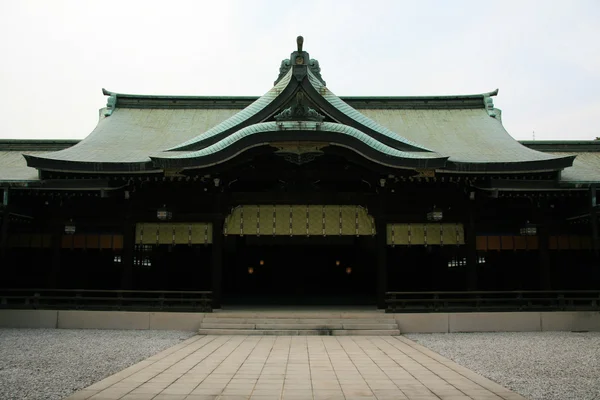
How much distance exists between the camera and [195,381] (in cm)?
895

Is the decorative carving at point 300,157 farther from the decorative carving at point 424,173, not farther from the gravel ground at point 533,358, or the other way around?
the gravel ground at point 533,358

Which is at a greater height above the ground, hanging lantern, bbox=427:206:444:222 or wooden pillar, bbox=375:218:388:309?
hanging lantern, bbox=427:206:444:222

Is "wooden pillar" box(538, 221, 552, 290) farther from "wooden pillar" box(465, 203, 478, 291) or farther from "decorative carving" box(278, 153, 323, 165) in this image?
"decorative carving" box(278, 153, 323, 165)

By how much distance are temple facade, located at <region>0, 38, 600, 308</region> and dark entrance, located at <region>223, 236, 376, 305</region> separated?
125 inches

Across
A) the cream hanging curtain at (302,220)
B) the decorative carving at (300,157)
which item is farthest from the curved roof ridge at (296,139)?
the cream hanging curtain at (302,220)

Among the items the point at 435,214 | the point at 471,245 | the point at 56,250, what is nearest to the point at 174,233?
the point at 56,250

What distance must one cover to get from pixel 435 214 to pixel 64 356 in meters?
11.6

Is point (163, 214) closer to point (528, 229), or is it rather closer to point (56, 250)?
point (56, 250)

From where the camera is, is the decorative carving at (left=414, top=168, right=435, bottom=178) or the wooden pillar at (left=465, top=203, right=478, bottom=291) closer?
the decorative carving at (left=414, top=168, right=435, bottom=178)

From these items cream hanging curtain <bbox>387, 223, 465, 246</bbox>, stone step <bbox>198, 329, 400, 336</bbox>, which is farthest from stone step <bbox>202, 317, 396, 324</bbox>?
cream hanging curtain <bbox>387, 223, 465, 246</bbox>

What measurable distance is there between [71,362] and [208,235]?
7.36 meters

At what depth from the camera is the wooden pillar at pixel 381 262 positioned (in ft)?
56.8

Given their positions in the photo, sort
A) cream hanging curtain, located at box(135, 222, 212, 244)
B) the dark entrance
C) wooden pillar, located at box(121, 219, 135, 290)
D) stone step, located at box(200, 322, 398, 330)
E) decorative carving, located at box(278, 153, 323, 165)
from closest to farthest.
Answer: stone step, located at box(200, 322, 398, 330), decorative carving, located at box(278, 153, 323, 165), wooden pillar, located at box(121, 219, 135, 290), cream hanging curtain, located at box(135, 222, 212, 244), the dark entrance

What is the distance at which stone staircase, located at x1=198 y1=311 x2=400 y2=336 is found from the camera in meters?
15.2
